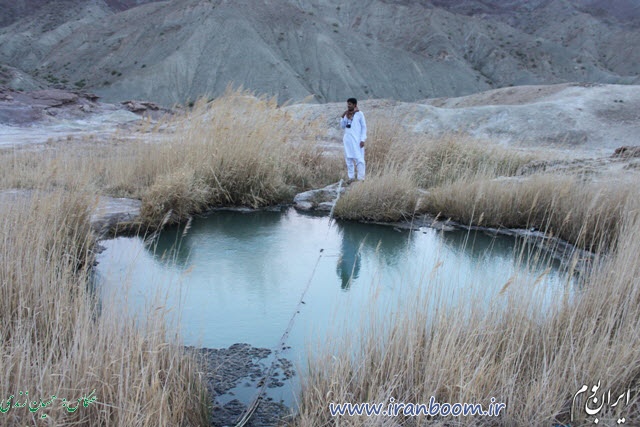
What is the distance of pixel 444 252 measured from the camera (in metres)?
5.88

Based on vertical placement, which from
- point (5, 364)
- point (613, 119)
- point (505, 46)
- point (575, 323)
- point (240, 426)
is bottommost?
point (240, 426)

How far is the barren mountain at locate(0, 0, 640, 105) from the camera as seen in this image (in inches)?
1655

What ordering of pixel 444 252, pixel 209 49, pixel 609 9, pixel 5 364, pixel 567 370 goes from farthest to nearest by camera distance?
pixel 609 9
pixel 209 49
pixel 444 252
pixel 567 370
pixel 5 364

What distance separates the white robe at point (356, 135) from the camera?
8113 mm

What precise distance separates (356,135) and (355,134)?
0.02 m

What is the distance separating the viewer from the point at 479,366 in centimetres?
237

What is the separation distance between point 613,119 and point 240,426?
19.6 meters

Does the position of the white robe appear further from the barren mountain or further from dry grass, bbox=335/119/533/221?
the barren mountain

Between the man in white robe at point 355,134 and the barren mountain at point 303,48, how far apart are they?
31389 mm

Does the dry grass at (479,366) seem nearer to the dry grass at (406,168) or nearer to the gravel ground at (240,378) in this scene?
the gravel ground at (240,378)

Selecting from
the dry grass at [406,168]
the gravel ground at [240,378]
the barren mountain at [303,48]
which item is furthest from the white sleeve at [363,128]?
the barren mountain at [303,48]

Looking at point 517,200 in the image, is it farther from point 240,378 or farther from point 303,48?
point 303,48

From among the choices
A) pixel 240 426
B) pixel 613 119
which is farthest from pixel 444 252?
pixel 613 119

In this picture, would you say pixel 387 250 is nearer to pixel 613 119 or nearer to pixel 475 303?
pixel 475 303
